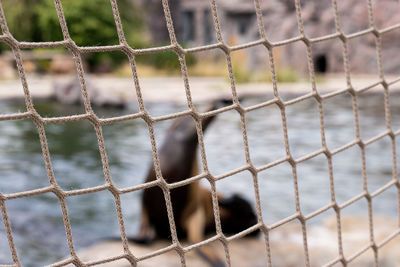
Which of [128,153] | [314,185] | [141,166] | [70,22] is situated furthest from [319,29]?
[314,185]

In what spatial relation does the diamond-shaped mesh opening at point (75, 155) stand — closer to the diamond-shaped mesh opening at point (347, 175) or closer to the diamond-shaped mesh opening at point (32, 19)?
the diamond-shaped mesh opening at point (347, 175)

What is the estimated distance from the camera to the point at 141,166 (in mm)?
5836

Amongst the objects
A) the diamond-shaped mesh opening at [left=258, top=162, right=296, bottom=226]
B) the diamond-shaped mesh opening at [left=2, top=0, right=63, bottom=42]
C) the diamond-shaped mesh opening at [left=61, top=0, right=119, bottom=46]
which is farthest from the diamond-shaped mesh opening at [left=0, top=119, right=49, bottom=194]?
the diamond-shaped mesh opening at [left=61, top=0, right=119, bottom=46]

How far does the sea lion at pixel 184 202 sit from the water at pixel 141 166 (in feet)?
1.16

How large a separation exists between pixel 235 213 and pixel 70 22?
10.9m

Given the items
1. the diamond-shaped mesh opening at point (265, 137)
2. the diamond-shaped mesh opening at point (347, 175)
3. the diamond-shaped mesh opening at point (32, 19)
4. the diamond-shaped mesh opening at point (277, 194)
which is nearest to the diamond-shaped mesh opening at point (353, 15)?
the diamond-shaped mesh opening at point (265, 137)

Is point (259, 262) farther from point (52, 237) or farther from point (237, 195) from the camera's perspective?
point (52, 237)

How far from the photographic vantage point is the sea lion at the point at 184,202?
3.13m

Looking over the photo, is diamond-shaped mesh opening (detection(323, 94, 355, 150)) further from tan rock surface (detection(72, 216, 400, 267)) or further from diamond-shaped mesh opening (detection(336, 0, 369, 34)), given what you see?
tan rock surface (detection(72, 216, 400, 267))

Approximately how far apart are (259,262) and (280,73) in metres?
8.00

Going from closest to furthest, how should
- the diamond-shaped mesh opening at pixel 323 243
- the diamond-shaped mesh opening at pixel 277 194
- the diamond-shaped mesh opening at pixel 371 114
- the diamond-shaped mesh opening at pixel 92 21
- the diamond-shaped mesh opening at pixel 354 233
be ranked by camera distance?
the diamond-shaped mesh opening at pixel 323 243 < the diamond-shaped mesh opening at pixel 354 233 < the diamond-shaped mesh opening at pixel 277 194 < the diamond-shaped mesh opening at pixel 371 114 < the diamond-shaped mesh opening at pixel 92 21

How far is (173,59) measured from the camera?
12641 millimetres

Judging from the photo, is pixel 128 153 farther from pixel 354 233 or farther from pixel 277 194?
pixel 354 233

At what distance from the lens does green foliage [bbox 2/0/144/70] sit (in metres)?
12.8
